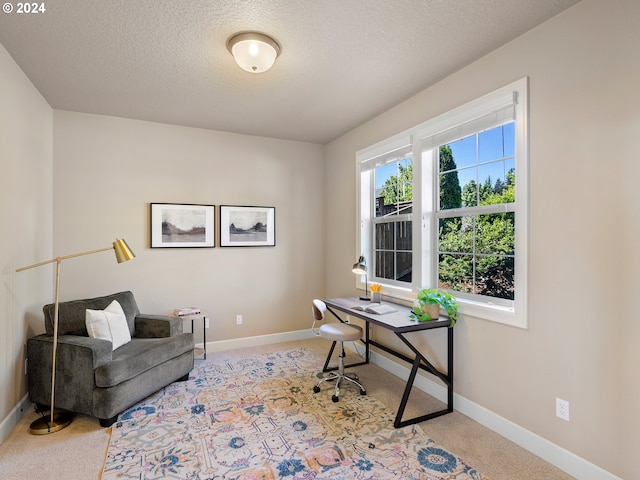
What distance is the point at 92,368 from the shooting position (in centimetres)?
244

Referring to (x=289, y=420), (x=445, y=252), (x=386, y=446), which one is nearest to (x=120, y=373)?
(x=289, y=420)

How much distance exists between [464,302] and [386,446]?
121 centimetres

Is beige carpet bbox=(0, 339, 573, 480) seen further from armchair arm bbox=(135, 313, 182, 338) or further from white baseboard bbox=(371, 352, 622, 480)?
armchair arm bbox=(135, 313, 182, 338)

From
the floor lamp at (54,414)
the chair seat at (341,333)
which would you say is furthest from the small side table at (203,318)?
the chair seat at (341,333)

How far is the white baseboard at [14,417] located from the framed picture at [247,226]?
2260mm

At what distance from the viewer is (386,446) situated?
219 centimetres

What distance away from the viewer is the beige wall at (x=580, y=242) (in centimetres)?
173

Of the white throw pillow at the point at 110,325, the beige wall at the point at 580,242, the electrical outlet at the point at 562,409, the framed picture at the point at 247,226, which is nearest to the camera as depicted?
the beige wall at the point at 580,242

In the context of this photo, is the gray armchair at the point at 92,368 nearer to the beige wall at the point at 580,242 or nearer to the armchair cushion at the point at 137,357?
the armchair cushion at the point at 137,357

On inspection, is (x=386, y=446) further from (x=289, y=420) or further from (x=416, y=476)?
(x=289, y=420)

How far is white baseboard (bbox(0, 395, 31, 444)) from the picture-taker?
227 cm

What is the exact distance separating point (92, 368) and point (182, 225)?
1892 mm

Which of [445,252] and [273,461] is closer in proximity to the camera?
[273,461]

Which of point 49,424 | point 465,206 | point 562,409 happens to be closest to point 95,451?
point 49,424
